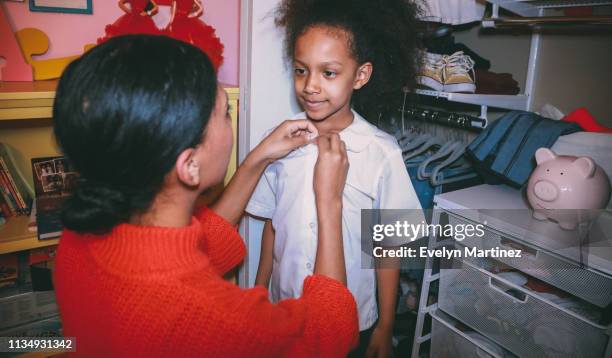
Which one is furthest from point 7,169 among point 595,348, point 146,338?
point 595,348

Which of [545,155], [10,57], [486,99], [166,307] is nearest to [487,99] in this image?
[486,99]

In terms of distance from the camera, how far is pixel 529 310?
1.15 m

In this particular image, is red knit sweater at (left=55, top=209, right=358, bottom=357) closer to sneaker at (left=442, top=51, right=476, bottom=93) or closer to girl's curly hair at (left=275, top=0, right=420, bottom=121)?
A: girl's curly hair at (left=275, top=0, right=420, bottom=121)

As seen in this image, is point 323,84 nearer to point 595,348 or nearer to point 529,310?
point 529,310

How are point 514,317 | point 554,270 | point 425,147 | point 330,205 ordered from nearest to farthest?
point 330,205 < point 554,270 < point 514,317 < point 425,147

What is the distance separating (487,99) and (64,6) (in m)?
1.60

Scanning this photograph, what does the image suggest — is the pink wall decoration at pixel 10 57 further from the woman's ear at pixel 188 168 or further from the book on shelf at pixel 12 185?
the woman's ear at pixel 188 168

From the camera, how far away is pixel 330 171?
1.01m

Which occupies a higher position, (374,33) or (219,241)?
(374,33)

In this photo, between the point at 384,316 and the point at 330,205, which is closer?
the point at 330,205

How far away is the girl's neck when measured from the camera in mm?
1208

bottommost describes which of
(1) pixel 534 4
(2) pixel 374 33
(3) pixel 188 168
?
(3) pixel 188 168

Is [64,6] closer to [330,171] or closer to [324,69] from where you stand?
[324,69]

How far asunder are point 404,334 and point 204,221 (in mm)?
1285
